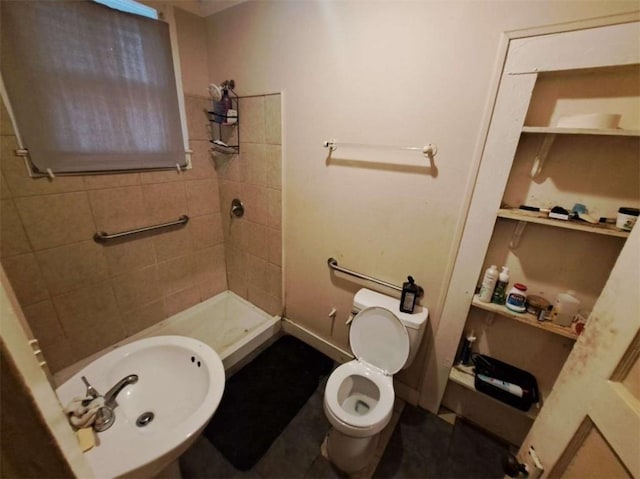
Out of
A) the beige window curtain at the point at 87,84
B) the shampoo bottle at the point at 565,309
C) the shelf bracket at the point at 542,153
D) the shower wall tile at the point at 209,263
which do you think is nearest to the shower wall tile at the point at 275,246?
the shower wall tile at the point at 209,263

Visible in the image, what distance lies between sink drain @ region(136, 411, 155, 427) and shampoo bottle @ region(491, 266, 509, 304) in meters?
1.55

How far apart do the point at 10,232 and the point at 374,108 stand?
1.89 m

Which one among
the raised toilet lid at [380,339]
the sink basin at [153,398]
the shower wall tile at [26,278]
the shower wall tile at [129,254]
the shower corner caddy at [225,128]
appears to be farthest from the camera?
the shower corner caddy at [225,128]

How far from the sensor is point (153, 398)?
1.04 meters

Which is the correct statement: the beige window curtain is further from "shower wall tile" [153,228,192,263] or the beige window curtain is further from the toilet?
the toilet

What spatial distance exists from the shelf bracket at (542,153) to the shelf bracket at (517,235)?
0.21 meters

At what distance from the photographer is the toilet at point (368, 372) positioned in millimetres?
1222

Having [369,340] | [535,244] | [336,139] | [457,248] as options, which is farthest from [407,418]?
[336,139]

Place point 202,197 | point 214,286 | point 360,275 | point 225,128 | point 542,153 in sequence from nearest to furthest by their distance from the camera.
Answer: point 542,153 < point 360,275 < point 225,128 < point 202,197 < point 214,286

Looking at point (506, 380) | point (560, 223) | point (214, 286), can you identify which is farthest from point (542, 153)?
point (214, 286)

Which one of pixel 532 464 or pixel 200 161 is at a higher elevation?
pixel 200 161

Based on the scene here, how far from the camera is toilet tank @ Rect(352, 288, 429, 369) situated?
4.43 feet

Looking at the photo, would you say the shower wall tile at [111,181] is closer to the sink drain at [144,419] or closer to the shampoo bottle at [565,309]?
the sink drain at [144,419]

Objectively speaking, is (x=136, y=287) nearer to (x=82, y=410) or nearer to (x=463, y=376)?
(x=82, y=410)
